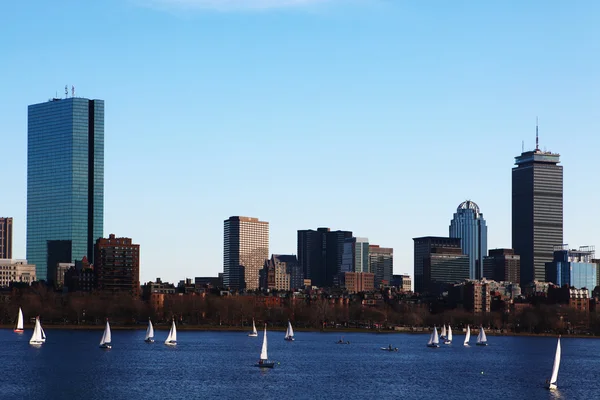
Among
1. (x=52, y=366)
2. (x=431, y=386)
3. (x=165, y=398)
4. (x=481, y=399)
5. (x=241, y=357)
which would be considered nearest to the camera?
(x=165, y=398)

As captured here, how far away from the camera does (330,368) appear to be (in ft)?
576

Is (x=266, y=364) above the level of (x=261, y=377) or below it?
above

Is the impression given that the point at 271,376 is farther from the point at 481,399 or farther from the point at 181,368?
the point at 481,399

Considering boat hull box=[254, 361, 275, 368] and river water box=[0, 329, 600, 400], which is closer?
river water box=[0, 329, 600, 400]

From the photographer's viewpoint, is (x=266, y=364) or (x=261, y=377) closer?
(x=261, y=377)

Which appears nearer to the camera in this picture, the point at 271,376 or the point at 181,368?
the point at 271,376

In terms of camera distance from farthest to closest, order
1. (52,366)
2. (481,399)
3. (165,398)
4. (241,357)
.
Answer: (241,357), (52,366), (481,399), (165,398)

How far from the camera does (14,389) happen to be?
13462cm

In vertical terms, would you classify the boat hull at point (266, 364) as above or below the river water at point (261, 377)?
above

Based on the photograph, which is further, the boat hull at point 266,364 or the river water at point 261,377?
the boat hull at point 266,364

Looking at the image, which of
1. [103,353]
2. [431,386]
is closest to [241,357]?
[103,353]

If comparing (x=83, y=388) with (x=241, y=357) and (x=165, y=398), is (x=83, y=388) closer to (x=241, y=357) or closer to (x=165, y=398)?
(x=165, y=398)

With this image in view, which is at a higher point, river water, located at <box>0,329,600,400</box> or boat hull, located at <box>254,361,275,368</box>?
boat hull, located at <box>254,361,275,368</box>

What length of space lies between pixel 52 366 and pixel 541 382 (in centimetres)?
6629
